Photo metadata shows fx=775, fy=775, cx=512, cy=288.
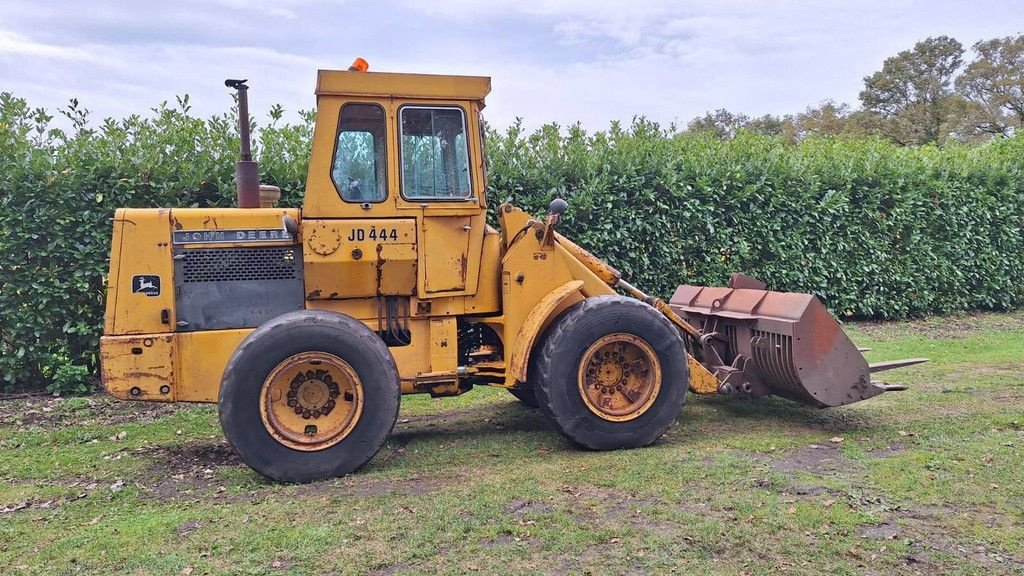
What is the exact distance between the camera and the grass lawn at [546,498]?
12.2 feet

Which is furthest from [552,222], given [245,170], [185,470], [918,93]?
[918,93]

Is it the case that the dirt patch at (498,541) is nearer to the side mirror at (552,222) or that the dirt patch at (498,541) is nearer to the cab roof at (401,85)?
the side mirror at (552,222)

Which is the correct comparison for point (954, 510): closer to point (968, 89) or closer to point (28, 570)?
point (28, 570)

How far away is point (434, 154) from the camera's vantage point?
5504 mm

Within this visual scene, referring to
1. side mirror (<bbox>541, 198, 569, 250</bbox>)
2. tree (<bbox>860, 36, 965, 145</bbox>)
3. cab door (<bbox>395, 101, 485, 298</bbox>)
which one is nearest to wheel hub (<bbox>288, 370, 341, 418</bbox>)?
cab door (<bbox>395, 101, 485, 298</bbox>)

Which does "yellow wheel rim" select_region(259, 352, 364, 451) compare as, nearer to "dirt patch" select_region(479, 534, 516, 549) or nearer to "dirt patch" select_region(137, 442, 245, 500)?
"dirt patch" select_region(137, 442, 245, 500)

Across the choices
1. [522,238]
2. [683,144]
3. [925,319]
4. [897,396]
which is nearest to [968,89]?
[925,319]

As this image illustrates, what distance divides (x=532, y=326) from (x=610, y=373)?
73cm

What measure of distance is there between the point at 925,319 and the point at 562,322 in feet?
29.0

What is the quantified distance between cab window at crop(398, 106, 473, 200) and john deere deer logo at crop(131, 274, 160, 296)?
1.77 m

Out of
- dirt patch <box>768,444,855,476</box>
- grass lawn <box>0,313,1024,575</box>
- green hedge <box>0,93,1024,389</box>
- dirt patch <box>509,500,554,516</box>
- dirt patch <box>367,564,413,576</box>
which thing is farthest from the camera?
green hedge <box>0,93,1024,389</box>

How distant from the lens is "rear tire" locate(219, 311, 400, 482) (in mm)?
4883

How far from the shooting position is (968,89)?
1507 inches

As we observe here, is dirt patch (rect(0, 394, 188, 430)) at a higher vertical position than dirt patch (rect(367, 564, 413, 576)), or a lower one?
higher
